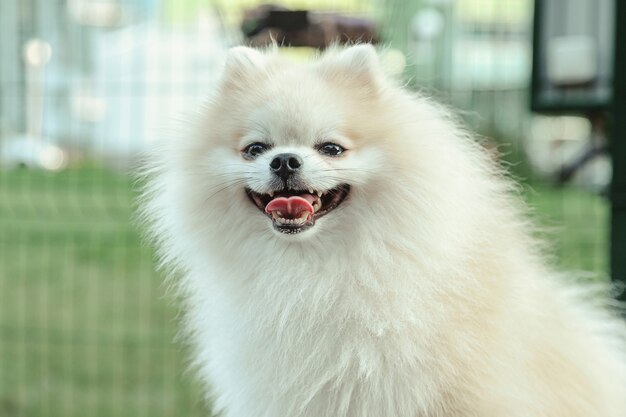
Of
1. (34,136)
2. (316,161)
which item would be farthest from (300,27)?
(34,136)

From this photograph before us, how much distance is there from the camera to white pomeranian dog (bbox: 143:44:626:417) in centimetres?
243

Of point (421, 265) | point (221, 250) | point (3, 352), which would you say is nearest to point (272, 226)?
point (221, 250)

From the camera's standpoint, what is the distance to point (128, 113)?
17.0 ft

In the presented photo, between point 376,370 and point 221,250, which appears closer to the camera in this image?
point 376,370

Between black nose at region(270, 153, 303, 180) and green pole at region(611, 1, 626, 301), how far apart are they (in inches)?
68.0

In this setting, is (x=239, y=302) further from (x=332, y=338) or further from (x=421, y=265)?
(x=421, y=265)

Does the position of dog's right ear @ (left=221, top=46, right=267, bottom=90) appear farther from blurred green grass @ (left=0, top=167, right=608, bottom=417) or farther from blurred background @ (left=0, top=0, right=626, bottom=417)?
blurred green grass @ (left=0, top=167, right=608, bottom=417)

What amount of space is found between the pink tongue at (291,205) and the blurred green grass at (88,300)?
216 centimetres

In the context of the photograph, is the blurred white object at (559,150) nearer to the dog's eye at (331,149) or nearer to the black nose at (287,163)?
the dog's eye at (331,149)

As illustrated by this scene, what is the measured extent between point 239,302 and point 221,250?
169 millimetres

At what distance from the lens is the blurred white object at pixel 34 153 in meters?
5.80

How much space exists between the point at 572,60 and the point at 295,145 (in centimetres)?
379

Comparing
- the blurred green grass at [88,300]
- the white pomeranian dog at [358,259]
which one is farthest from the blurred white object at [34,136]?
the white pomeranian dog at [358,259]

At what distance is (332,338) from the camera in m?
2.49
